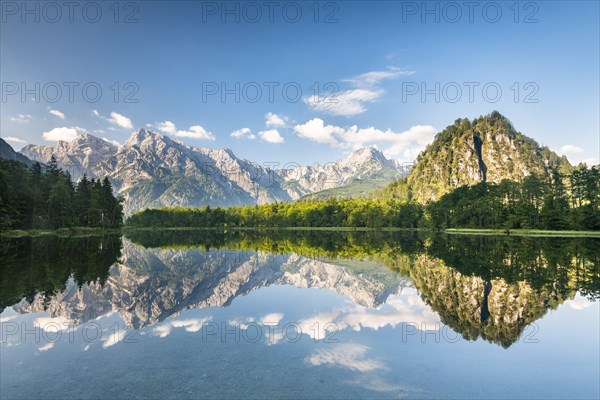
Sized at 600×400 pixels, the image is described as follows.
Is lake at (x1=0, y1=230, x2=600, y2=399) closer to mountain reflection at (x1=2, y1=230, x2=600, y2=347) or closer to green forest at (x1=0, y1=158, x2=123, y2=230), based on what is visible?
mountain reflection at (x1=2, y1=230, x2=600, y2=347)

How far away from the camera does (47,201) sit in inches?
3829

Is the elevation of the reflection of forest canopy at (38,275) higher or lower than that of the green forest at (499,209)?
lower

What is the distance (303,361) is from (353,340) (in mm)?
3367

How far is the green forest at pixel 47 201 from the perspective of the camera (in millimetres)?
87475

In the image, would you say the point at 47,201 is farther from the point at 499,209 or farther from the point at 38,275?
the point at 499,209

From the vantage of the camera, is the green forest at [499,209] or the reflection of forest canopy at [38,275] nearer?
the reflection of forest canopy at [38,275]

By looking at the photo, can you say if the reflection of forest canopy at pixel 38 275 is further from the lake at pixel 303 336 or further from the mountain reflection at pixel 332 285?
the lake at pixel 303 336

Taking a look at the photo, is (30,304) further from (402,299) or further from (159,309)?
(402,299)

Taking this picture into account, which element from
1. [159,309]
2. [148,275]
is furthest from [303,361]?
[148,275]

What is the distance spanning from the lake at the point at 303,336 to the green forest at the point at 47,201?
7724cm

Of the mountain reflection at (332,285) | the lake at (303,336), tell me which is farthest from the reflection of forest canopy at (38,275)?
the lake at (303,336)

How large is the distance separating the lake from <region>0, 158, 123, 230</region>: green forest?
7724 cm

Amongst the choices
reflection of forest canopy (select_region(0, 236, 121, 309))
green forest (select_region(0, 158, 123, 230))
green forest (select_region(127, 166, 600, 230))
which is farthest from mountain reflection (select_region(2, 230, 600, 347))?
green forest (select_region(127, 166, 600, 230))

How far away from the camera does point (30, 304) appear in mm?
19266
